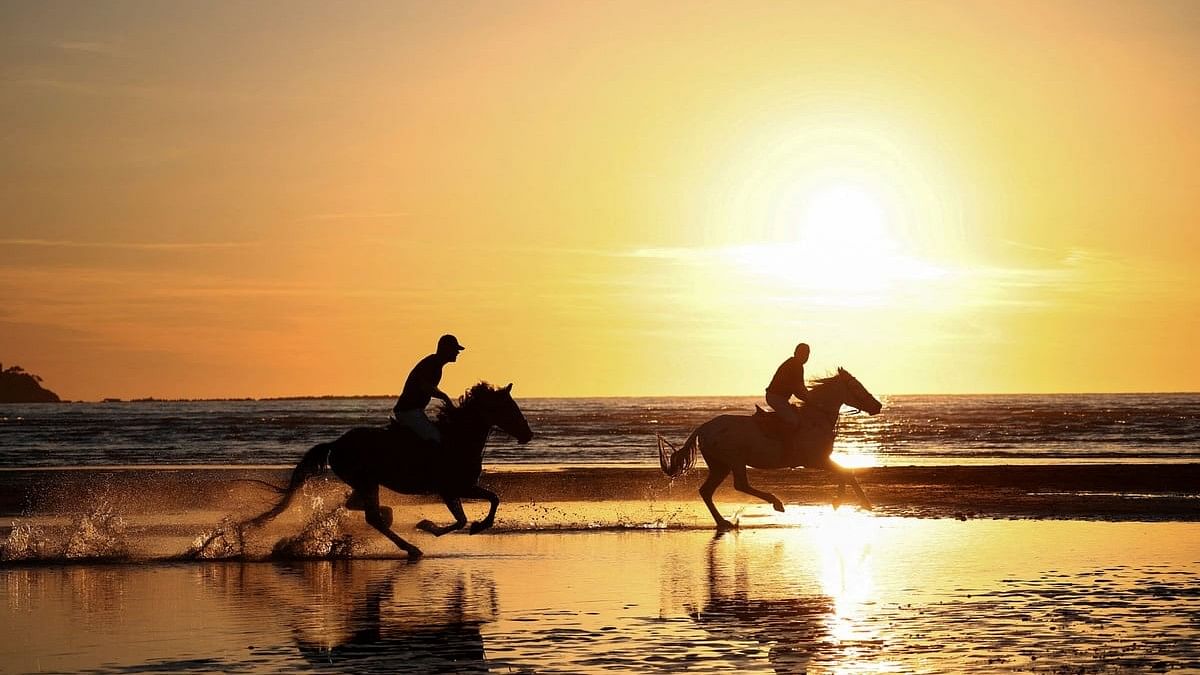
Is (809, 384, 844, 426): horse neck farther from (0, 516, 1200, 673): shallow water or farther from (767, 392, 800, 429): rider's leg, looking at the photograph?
(0, 516, 1200, 673): shallow water

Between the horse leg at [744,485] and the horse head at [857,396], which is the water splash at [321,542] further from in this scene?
the horse head at [857,396]

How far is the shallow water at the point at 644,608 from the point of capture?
10.7 metres

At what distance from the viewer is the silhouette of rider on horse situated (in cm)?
2116

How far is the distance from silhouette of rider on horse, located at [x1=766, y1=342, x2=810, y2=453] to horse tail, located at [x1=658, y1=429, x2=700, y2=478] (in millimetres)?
1369

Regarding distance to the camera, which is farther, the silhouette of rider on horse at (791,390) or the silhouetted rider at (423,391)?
the silhouette of rider on horse at (791,390)

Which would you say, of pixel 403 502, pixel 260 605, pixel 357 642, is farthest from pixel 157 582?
pixel 403 502

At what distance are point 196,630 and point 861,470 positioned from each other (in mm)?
28578

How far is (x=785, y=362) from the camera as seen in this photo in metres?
21.1


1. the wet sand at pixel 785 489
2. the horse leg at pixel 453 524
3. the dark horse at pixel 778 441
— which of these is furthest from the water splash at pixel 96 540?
the dark horse at pixel 778 441

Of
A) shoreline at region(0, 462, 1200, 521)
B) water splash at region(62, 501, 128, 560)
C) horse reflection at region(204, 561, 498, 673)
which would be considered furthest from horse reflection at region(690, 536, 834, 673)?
shoreline at region(0, 462, 1200, 521)

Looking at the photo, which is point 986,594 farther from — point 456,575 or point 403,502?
point 403,502

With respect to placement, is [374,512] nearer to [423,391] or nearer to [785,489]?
[423,391]

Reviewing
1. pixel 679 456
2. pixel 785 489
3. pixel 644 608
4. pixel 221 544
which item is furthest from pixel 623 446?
pixel 644 608

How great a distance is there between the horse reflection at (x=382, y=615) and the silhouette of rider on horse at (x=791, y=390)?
21.8ft
